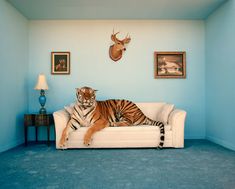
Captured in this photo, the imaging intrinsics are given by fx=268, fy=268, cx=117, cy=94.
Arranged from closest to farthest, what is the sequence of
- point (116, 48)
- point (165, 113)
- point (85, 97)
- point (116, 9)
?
point (85, 97) → point (165, 113) → point (116, 9) → point (116, 48)

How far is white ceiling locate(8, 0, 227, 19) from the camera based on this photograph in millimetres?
4863

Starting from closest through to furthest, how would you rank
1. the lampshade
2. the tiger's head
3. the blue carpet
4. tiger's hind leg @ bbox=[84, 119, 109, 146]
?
the blue carpet < tiger's hind leg @ bbox=[84, 119, 109, 146] < the tiger's head < the lampshade

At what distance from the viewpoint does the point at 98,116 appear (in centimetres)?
489

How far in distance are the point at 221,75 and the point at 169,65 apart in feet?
3.96

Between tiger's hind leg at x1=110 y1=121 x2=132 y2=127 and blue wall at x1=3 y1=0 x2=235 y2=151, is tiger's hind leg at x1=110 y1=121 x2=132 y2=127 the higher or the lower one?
the lower one

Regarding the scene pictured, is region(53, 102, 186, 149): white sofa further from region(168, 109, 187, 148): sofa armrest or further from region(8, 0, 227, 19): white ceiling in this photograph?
region(8, 0, 227, 19): white ceiling

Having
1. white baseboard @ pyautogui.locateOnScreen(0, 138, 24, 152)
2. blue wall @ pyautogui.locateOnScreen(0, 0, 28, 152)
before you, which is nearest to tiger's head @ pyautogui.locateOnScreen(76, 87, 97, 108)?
→ blue wall @ pyautogui.locateOnScreen(0, 0, 28, 152)

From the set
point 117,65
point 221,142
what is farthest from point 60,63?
point 221,142

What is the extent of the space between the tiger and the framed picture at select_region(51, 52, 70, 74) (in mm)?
1195

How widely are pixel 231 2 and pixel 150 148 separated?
2.94m

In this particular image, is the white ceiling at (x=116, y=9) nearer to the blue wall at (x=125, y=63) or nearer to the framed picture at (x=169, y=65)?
the blue wall at (x=125, y=63)

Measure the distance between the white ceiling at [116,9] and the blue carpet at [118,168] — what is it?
2.64 meters

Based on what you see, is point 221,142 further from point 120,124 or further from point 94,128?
point 94,128

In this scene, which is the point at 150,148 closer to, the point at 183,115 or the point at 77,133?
the point at 183,115
